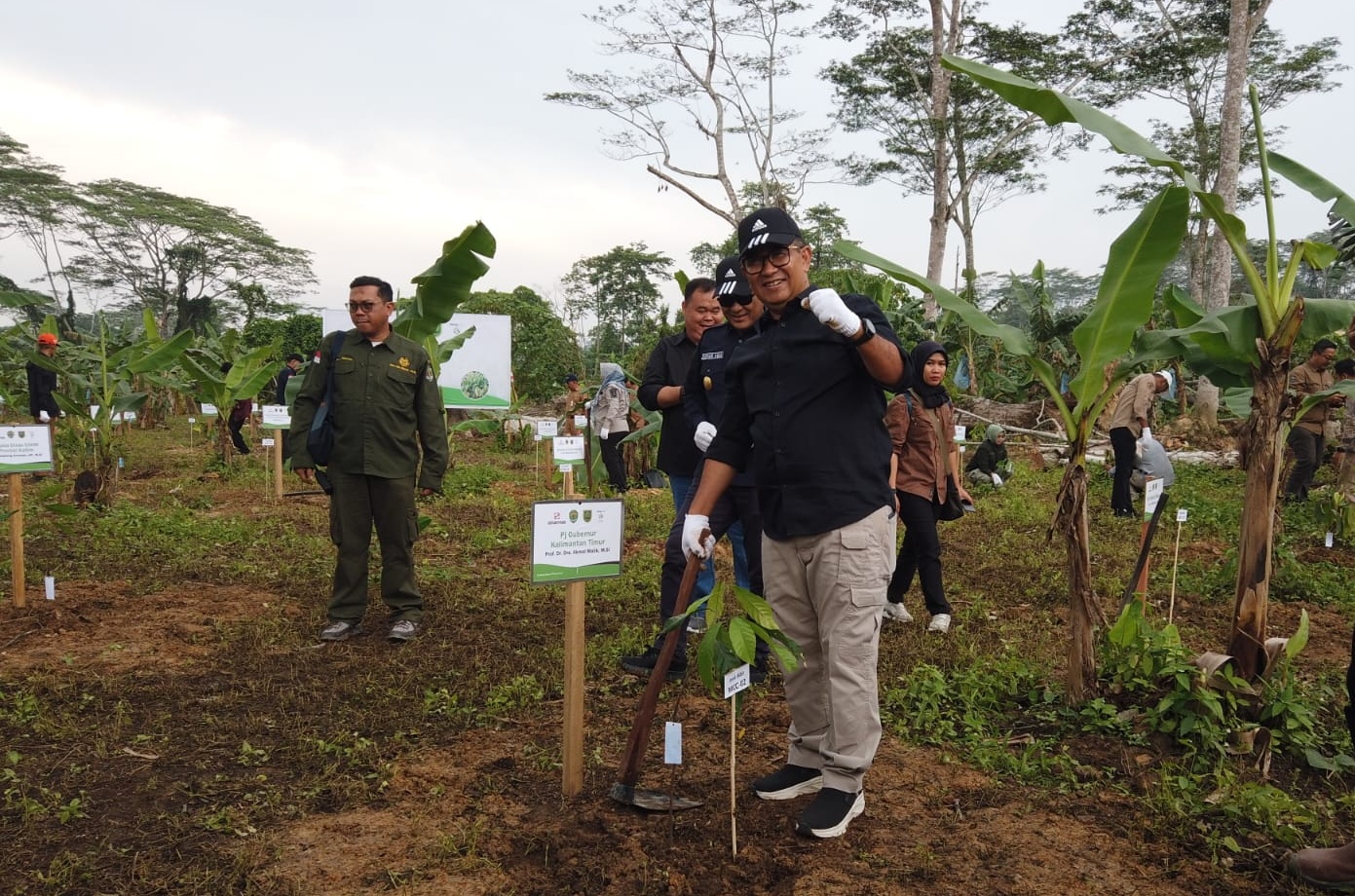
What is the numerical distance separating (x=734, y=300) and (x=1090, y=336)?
1428 millimetres

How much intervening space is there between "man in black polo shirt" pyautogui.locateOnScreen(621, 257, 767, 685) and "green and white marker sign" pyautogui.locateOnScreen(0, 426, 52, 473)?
3767 millimetres

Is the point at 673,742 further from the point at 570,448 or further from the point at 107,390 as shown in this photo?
the point at 107,390

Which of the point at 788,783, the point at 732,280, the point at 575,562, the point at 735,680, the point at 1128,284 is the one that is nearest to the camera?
the point at 735,680

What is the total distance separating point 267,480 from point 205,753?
24.9ft

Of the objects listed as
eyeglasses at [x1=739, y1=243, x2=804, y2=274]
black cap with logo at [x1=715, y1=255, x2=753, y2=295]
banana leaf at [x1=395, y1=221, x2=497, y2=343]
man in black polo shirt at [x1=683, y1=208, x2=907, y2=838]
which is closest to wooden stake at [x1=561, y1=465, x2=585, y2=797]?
man in black polo shirt at [x1=683, y1=208, x2=907, y2=838]

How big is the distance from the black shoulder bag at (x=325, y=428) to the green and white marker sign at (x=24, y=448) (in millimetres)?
1719

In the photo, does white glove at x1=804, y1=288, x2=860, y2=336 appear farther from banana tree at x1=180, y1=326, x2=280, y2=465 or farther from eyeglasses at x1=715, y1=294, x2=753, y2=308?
banana tree at x1=180, y1=326, x2=280, y2=465

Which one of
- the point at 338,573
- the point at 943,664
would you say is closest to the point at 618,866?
the point at 943,664

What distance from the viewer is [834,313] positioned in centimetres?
253

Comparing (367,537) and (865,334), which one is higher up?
(865,334)

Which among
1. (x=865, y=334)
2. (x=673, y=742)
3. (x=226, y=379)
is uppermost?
(x=226, y=379)

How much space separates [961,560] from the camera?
725 centimetres

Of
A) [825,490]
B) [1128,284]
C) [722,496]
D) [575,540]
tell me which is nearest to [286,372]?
[722,496]

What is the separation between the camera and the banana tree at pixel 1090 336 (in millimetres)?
3373
